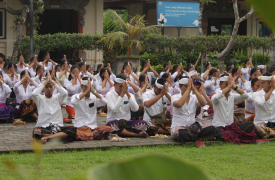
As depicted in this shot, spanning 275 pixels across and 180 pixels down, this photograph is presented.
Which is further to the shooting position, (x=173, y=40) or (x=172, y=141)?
(x=173, y=40)

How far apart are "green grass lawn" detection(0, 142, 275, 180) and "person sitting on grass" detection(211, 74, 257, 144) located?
289mm

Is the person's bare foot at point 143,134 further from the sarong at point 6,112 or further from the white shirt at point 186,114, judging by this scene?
the sarong at point 6,112

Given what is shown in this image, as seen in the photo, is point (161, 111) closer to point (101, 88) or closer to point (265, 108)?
point (265, 108)

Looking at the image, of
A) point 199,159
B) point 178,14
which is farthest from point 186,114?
point 178,14

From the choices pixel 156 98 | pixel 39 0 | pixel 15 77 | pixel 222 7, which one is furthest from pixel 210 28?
pixel 156 98

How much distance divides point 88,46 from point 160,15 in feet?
11.2

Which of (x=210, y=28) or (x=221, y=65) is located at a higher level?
(x=210, y=28)

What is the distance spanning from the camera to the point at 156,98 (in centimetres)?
623

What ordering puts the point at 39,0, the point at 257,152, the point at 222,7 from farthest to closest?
the point at 222,7, the point at 39,0, the point at 257,152

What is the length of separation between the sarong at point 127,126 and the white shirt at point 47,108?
98 centimetres

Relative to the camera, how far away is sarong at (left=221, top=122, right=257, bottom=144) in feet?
20.0

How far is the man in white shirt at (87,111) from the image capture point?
612 centimetres

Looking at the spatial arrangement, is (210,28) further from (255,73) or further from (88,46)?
(255,73)

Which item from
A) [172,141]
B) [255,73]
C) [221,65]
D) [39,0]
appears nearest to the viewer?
[172,141]
